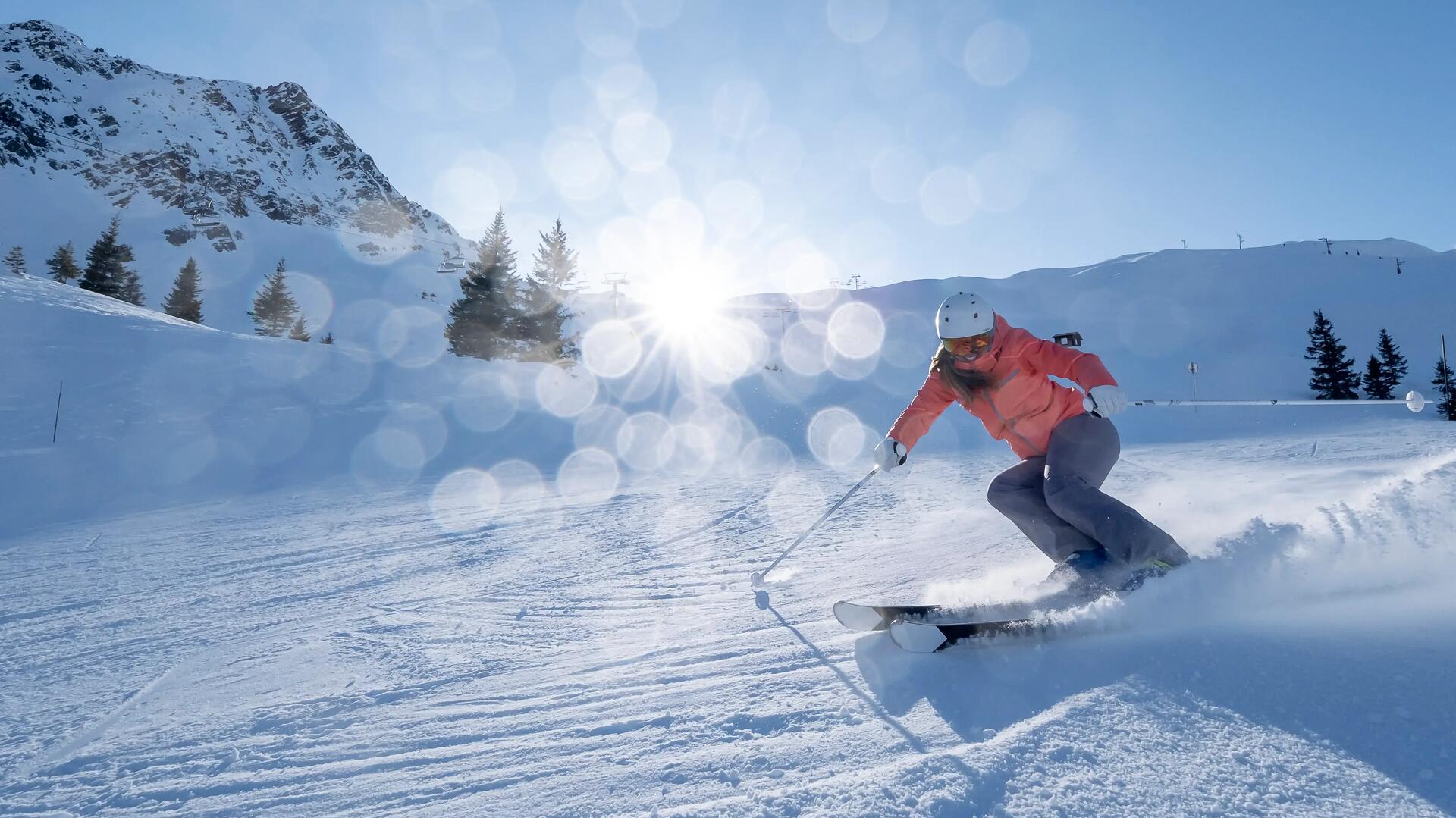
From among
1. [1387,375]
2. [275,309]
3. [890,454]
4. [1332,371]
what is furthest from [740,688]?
[1387,375]

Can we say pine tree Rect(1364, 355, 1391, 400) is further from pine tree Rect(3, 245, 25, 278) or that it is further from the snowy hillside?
pine tree Rect(3, 245, 25, 278)

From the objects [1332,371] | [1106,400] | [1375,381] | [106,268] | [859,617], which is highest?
[106,268]

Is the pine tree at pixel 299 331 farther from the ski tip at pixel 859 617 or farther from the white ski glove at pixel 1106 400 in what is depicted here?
the white ski glove at pixel 1106 400

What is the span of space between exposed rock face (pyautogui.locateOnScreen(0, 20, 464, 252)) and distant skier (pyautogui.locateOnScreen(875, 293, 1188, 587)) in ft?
203

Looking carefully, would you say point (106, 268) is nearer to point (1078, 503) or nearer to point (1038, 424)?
point (1038, 424)

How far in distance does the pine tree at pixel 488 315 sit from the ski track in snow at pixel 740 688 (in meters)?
17.9

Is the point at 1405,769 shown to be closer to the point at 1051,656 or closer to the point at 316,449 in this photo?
the point at 1051,656

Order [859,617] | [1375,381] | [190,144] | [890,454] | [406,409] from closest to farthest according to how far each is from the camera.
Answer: [859,617] < [890,454] < [406,409] < [1375,381] < [190,144]

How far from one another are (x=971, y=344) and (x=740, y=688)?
222 cm

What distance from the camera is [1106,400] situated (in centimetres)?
328

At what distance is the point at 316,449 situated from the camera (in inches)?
431

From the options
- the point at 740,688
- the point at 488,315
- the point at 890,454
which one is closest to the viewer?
the point at 740,688

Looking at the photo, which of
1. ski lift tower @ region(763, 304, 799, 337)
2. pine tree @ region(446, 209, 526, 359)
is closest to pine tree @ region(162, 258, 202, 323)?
pine tree @ region(446, 209, 526, 359)

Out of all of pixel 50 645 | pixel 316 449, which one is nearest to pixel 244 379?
pixel 316 449
